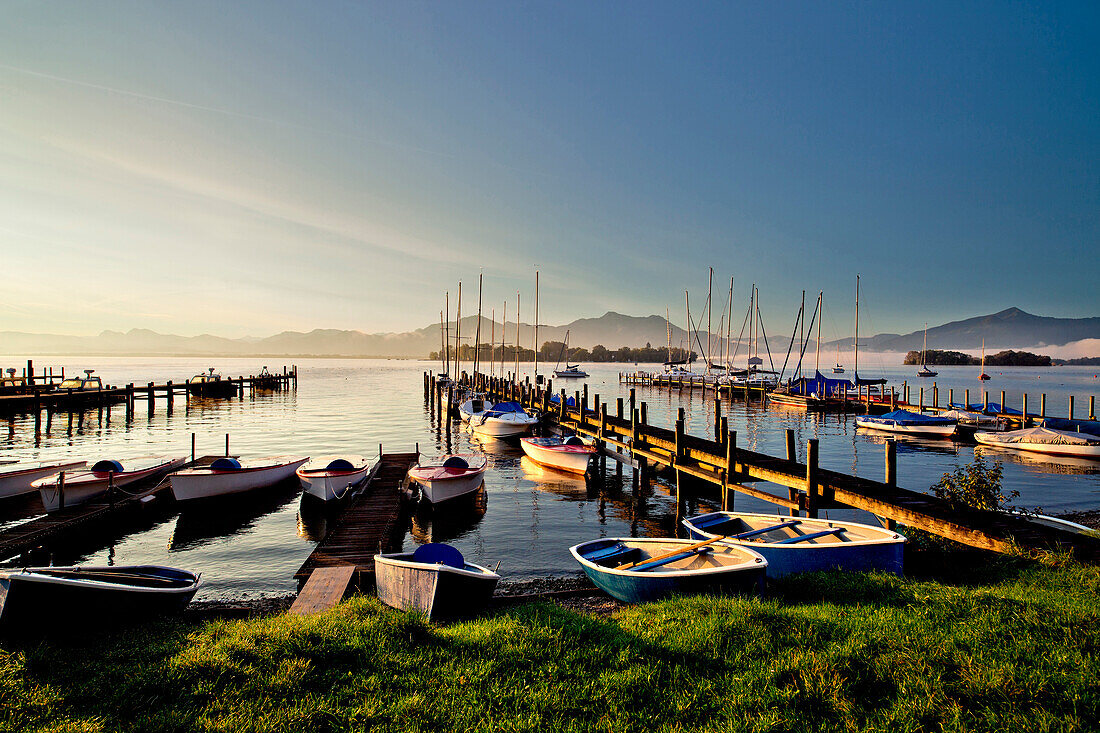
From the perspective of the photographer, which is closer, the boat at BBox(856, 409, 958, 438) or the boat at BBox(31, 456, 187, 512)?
the boat at BBox(31, 456, 187, 512)

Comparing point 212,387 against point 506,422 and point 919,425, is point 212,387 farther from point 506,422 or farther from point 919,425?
point 919,425

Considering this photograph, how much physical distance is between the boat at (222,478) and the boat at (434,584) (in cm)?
1343

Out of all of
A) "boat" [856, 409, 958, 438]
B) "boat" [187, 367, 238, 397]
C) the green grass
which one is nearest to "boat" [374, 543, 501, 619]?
the green grass

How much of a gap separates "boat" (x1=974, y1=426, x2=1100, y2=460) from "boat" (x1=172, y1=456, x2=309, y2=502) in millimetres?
41320

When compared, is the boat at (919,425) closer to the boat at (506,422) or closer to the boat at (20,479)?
the boat at (506,422)

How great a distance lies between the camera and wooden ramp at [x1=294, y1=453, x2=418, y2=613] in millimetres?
10750

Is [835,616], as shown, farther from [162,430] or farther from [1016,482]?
[162,430]

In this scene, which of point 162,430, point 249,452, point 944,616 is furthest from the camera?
point 162,430

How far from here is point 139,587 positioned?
8.77 metres

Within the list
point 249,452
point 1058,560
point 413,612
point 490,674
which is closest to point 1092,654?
point 1058,560

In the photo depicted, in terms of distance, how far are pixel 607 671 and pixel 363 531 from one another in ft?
34.1

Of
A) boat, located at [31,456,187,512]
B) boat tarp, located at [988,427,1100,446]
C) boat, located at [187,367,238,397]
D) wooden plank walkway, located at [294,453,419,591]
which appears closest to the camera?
wooden plank walkway, located at [294,453,419,591]

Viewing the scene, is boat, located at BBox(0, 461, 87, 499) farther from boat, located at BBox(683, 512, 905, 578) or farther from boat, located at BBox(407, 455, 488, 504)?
boat, located at BBox(683, 512, 905, 578)

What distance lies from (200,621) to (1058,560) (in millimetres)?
14702
